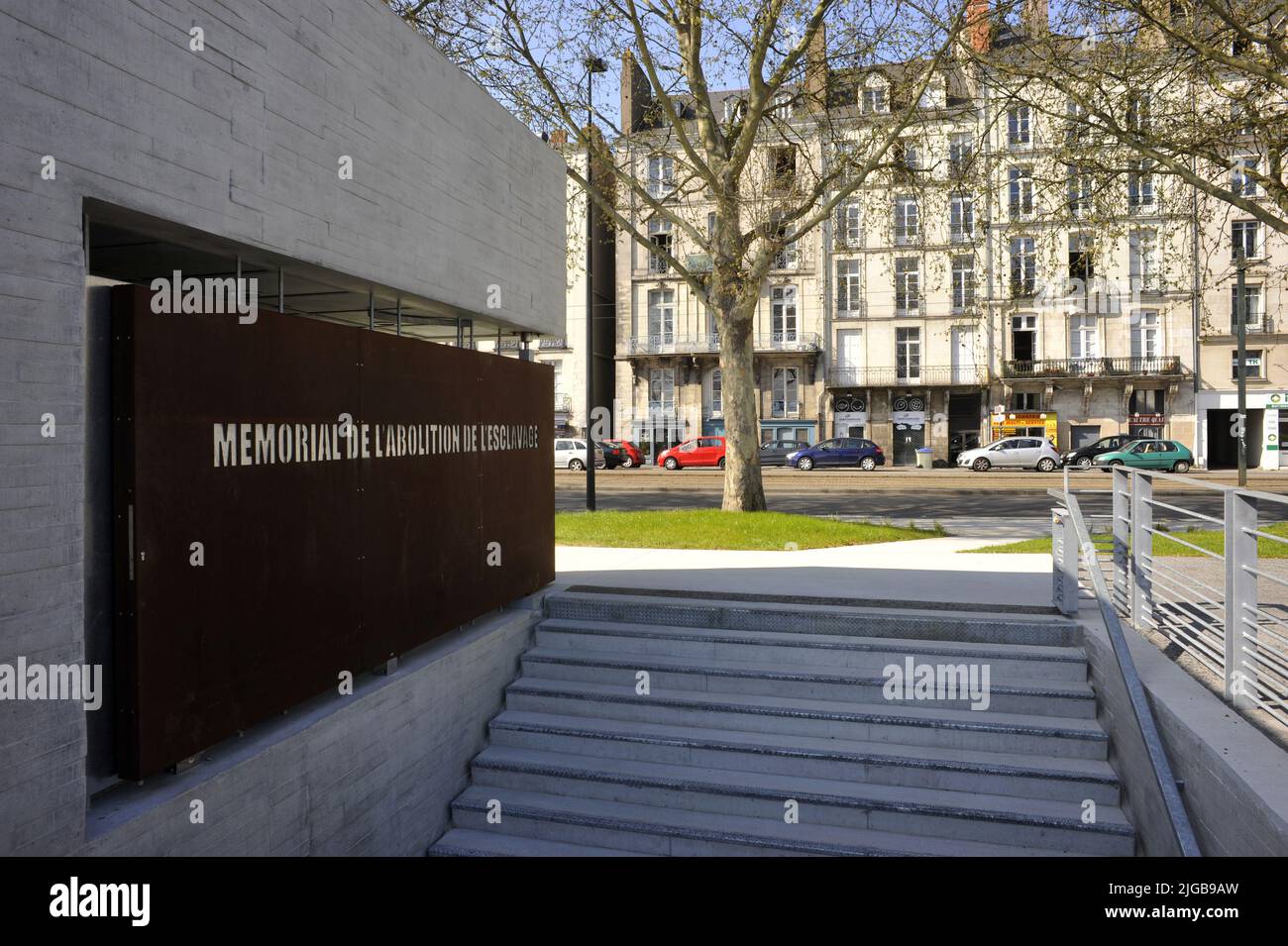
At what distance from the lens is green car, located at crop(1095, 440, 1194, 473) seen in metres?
35.8

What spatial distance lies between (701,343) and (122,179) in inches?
1728

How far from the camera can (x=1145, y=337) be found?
143ft

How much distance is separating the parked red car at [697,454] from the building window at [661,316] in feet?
29.4

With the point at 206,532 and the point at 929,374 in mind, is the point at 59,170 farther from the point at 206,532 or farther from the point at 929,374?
the point at 929,374

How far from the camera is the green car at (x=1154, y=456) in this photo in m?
35.8

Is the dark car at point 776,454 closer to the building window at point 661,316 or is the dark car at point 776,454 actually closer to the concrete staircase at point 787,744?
the building window at point 661,316

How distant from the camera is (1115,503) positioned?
797cm

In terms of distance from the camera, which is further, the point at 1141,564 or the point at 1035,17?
the point at 1035,17

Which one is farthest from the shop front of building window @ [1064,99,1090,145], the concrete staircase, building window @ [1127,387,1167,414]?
the concrete staircase

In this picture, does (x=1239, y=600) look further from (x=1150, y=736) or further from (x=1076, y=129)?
(x=1076, y=129)

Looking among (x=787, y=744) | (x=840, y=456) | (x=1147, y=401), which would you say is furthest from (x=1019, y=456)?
(x=787, y=744)

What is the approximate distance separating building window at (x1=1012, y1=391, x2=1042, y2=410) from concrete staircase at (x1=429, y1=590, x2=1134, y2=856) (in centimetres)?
4065

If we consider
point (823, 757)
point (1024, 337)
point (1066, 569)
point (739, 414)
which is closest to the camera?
point (823, 757)

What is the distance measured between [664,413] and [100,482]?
44.4m
